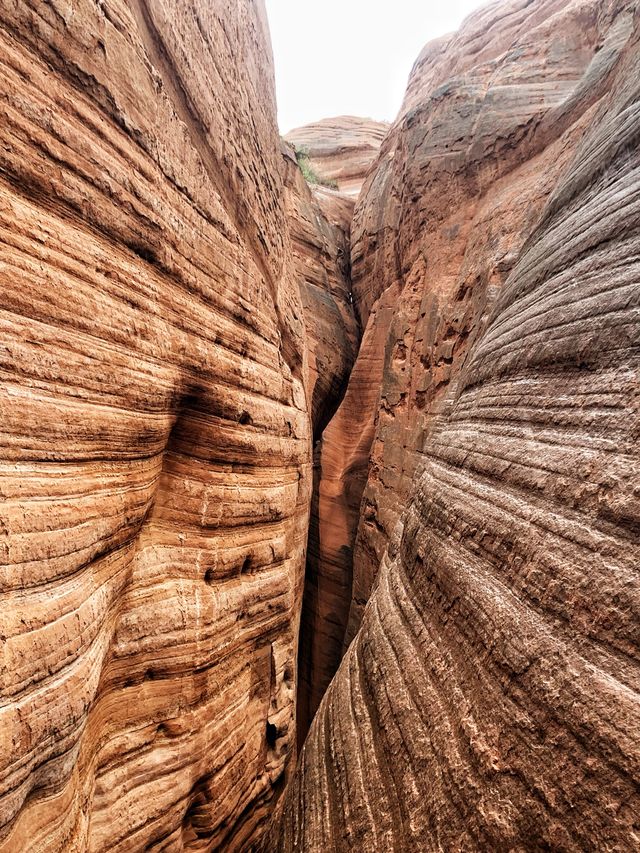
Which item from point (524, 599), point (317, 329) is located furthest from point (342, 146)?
point (524, 599)

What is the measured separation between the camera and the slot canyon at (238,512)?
63.4 inches

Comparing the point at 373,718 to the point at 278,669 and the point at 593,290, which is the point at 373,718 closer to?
the point at 278,669

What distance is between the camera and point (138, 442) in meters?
2.67

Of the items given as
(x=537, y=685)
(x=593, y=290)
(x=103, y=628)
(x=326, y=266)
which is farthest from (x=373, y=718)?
(x=326, y=266)

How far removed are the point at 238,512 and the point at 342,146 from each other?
1603 centimetres

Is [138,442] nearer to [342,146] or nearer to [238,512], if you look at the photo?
[238,512]

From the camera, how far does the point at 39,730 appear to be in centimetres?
174

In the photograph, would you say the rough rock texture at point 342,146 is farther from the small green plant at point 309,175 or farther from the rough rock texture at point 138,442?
the rough rock texture at point 138,442

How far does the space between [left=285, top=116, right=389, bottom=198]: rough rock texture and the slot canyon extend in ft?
31.6

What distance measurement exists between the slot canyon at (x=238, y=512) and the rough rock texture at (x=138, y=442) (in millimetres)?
20

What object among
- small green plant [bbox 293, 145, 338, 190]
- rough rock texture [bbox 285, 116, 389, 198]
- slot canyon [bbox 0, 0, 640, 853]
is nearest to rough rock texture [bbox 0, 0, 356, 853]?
slot canyon [bbox 0, 0, 640, 853]

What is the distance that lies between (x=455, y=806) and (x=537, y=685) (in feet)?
2.21

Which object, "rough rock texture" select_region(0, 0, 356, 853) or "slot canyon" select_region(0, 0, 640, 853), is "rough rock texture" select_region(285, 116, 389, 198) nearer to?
"slot canyon" select_region(0, 0, 640, 853)

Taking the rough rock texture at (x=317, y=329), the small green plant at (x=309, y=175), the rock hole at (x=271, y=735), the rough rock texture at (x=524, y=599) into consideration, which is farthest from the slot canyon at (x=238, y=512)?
the small green plant at (x=309, y=175)
